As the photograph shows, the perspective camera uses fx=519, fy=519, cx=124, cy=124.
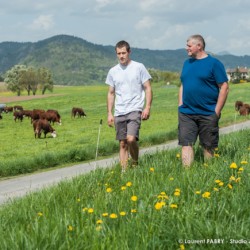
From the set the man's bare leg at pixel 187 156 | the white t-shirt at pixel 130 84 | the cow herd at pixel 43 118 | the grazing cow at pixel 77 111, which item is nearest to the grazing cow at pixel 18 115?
the cow herd at pixel 43 118

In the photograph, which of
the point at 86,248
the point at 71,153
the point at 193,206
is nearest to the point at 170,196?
the point at 193,206

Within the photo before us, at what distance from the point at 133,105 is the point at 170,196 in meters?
3.50

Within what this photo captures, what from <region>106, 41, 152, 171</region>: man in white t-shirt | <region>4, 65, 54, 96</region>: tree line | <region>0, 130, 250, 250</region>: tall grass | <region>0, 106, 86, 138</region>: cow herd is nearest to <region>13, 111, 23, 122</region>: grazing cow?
<region>0, 106, 86, 138</region>: cow herd

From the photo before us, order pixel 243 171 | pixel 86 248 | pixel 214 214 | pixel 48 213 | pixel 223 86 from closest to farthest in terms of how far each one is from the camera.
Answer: pixel 86 248 → pixel 214 214 → pixel 48 213 → pixel 243 171 → pixel 223 86

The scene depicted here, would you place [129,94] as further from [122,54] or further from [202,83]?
[202,83]

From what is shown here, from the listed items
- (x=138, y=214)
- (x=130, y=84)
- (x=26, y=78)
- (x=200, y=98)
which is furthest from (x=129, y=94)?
(x=26, y=78)

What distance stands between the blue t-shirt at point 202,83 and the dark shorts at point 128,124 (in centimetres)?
93

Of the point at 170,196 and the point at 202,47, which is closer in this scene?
the point at 170,196

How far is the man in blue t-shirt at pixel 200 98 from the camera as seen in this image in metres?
7.73

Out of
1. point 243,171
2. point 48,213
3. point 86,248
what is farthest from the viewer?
point 243,171

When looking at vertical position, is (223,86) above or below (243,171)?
above

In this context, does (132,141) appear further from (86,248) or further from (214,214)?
(86,248)

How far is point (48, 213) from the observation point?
4.88 meters

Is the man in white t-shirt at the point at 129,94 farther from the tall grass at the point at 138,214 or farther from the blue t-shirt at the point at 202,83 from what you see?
the tall grass at the point at 138,214
